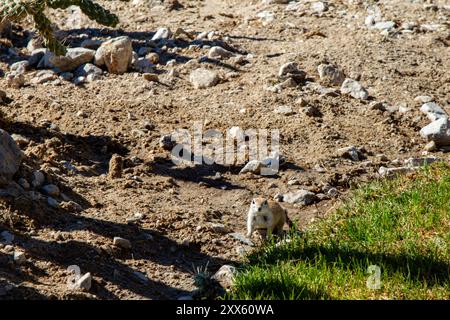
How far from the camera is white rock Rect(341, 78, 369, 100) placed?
9328mm

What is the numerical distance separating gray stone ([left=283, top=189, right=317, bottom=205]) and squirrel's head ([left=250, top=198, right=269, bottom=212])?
71 centimetres

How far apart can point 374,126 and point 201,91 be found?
1.81 meters

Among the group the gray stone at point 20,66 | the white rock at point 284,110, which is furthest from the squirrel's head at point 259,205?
the gray stone at point 20,66

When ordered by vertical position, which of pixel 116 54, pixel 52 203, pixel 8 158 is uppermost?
pixel 8 158

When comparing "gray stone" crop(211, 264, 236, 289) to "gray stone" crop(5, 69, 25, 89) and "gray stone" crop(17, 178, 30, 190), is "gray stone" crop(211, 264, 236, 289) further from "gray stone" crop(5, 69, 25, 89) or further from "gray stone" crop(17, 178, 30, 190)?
"gray stone" crop(5, 69, 25, 89)

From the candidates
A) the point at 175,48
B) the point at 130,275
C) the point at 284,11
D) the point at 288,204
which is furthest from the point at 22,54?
the point at 130,275

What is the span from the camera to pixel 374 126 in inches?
352

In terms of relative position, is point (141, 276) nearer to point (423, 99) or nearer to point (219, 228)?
point (219, 228)

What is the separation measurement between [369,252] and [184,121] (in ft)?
10.1

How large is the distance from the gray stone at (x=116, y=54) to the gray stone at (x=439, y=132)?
10.5ft

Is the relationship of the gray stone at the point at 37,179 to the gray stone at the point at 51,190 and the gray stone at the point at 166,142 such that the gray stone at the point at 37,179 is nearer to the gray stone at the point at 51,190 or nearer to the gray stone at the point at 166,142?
the gray stone at the point at 51,190

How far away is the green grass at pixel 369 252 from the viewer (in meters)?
5.80

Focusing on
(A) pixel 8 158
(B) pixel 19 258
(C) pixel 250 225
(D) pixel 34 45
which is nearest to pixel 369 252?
(C) pixel 250 225

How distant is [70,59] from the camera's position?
9.70 metres
